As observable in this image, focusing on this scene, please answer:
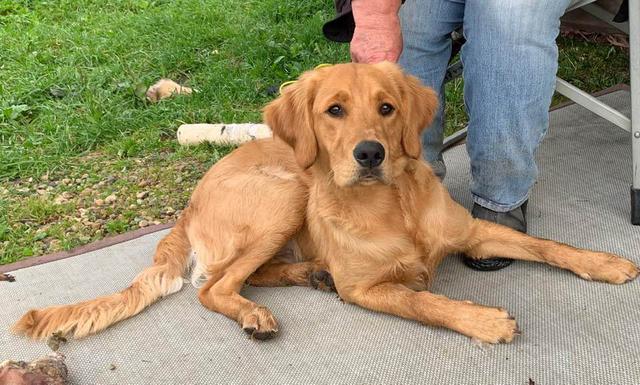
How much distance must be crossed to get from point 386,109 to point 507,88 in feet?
1.50

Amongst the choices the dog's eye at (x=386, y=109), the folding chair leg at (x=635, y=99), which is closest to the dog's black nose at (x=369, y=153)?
the dog's eye at (x=386, y=109)

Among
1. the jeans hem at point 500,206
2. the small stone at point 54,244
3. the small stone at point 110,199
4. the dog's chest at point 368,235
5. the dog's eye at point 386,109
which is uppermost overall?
the dog's eye at point 386,109

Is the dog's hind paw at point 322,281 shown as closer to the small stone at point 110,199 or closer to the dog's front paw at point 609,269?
the dog's front paw at point 609,269

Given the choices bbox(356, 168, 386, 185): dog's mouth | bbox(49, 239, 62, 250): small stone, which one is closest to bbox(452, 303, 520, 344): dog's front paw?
bbox(356, 168, 386, 185): dog's mouth

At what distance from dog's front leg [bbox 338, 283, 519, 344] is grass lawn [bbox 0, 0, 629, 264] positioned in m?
1.61

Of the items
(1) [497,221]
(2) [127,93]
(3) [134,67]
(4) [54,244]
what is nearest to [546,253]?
(1) [497,221]

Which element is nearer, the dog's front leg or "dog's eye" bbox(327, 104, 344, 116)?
the dog's front leg

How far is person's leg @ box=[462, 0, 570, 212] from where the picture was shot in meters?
2.33

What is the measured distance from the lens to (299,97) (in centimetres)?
239

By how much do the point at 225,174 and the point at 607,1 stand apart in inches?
72.5

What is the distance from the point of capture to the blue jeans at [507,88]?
2.33 metres

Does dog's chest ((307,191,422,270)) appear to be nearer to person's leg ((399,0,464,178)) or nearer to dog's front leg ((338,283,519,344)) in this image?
dog's front leg ((338,283,519,344))

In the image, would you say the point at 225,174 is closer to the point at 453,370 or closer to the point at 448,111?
the point at 453,370

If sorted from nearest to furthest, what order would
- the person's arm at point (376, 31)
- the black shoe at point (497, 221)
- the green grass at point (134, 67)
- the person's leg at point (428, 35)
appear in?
the black shoe at point (497, 221)
the person's arm at point (376, 31)
the person's leg at point (428, 35)
the green grass at point (134, 67)
